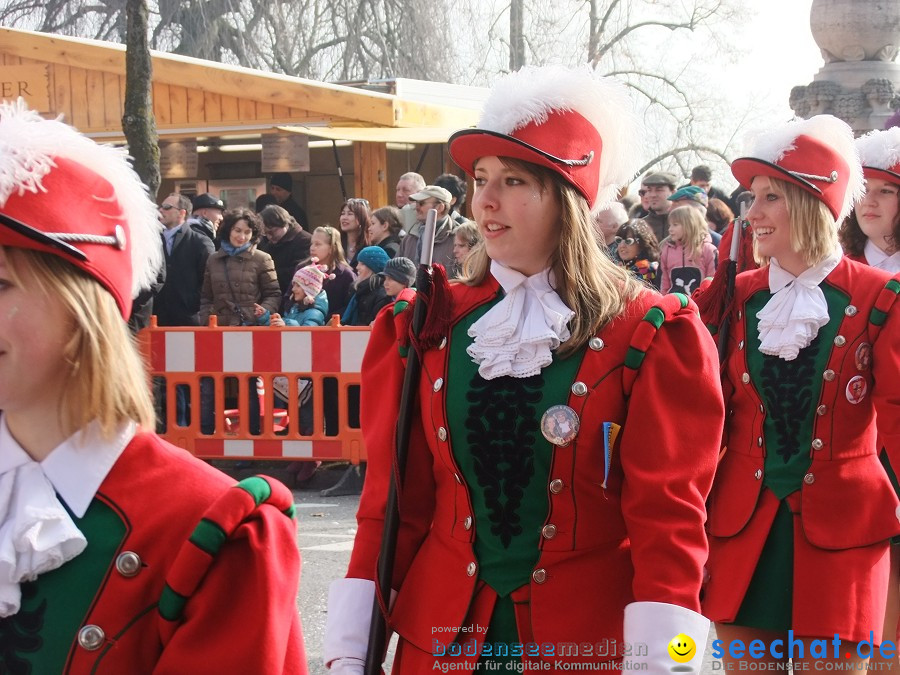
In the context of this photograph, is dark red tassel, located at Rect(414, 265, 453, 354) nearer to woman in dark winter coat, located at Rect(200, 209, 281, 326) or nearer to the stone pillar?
woman in dark winter coat, located at Rect(200, 209, 281, 326)

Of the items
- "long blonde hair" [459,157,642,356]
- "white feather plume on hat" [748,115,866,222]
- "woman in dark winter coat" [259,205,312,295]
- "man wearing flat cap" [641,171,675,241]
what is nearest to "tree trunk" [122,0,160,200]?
"woman in dark winter coat" [259,205,312,295]

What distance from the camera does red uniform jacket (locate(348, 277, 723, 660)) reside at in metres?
2.81

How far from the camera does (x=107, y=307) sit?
2188 mm

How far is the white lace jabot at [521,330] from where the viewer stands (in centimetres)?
300

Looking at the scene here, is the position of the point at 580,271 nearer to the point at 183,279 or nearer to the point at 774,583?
the point at 774,583

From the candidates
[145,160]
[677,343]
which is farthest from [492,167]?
[145,160]

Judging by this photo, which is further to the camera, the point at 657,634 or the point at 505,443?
the point at 505,443

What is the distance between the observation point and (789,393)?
427 cm

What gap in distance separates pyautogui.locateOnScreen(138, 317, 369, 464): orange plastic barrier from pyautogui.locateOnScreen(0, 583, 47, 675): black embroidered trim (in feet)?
22.8

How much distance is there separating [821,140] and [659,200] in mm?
6418

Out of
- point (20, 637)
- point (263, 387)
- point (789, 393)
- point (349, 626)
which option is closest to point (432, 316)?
point (349, 626)

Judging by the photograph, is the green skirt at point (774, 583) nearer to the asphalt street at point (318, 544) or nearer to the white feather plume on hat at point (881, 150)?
the asphalt street at point (318, 544)

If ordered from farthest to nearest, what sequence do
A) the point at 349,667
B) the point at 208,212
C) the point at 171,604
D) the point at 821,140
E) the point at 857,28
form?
the point at 857,28 → the point at 208,212 → the point at 821,140 → the point at 349,667 → the point at 171,604

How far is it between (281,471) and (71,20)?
1551cm
